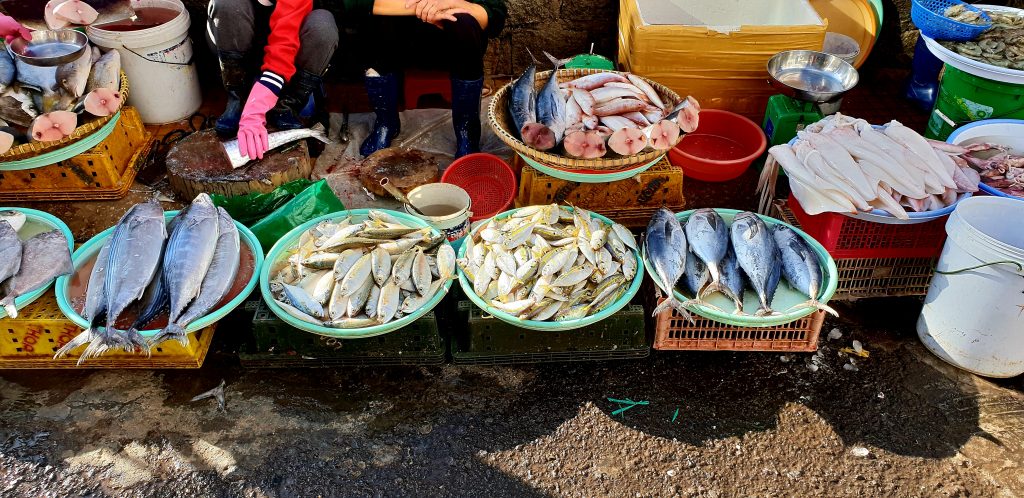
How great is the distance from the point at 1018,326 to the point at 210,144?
4.79 metres

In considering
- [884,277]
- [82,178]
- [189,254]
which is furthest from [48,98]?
[884,277]

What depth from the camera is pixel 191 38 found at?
17.8ft

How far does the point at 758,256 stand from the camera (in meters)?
3.64

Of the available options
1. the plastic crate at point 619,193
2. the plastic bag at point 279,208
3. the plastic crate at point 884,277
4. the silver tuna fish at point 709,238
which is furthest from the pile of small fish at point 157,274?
the plastic crate at point 884,277

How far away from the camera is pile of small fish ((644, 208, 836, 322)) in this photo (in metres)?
3.52

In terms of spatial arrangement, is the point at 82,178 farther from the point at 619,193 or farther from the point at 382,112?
the point at 619,193

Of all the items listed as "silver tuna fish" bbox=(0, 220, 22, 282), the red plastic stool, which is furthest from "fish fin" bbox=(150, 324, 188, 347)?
the red plastic stool

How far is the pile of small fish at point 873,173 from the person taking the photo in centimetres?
375

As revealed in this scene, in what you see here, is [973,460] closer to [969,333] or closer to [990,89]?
[969,333]

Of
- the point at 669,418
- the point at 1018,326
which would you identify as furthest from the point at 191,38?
the point at 1018,326

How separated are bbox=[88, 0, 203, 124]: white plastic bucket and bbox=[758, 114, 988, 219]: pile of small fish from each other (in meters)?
4.20

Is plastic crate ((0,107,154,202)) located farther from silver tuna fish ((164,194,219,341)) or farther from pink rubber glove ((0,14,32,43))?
silver tuna fish ((164,194,219,341))

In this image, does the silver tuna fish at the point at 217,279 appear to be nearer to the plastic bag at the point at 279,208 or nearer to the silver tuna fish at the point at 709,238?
the plastic bag at the point at 279,208

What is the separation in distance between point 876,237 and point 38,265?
4.41 meters
